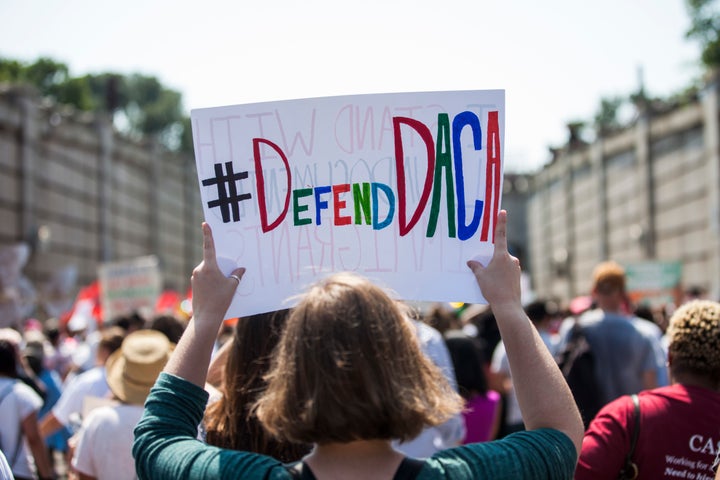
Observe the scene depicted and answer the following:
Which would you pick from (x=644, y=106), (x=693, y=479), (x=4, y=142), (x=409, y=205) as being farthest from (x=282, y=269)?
(x=644, y=106)

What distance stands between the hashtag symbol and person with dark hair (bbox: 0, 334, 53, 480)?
299cm

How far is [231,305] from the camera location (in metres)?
2.28

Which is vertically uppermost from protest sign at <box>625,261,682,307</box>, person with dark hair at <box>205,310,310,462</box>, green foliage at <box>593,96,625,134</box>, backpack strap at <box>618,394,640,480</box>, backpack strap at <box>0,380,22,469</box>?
green foliage at <box>593,96,625,134</box>

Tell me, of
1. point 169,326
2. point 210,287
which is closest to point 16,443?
point 169,326

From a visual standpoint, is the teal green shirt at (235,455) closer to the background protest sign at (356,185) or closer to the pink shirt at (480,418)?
the background protest sign at (356,185)

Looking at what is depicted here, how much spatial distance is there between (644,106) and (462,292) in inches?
1184

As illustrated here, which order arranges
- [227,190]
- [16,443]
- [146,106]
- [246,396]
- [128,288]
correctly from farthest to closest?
1. [146,106]
2. [128,288]
3. [16,443]
4. [246,396]
5. [227,190]

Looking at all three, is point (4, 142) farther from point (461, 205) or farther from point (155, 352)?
point (461, 205)

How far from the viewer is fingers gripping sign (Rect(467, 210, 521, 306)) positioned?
6.85ft

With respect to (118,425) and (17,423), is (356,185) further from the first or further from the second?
(17,423)

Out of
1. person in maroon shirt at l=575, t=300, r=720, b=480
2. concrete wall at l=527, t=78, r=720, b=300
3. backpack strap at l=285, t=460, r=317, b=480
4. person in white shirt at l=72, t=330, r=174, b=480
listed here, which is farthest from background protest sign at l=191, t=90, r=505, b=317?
concrete wall at l=527, t=78, r=720, b=300

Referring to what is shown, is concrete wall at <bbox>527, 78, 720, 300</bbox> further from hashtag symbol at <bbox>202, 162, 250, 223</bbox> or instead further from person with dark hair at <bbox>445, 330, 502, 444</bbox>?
hashtag symbol at <bbox>202, 162, 250, 223</bbox>

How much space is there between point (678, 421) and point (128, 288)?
42.3 feet

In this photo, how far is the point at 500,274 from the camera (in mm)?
2152
